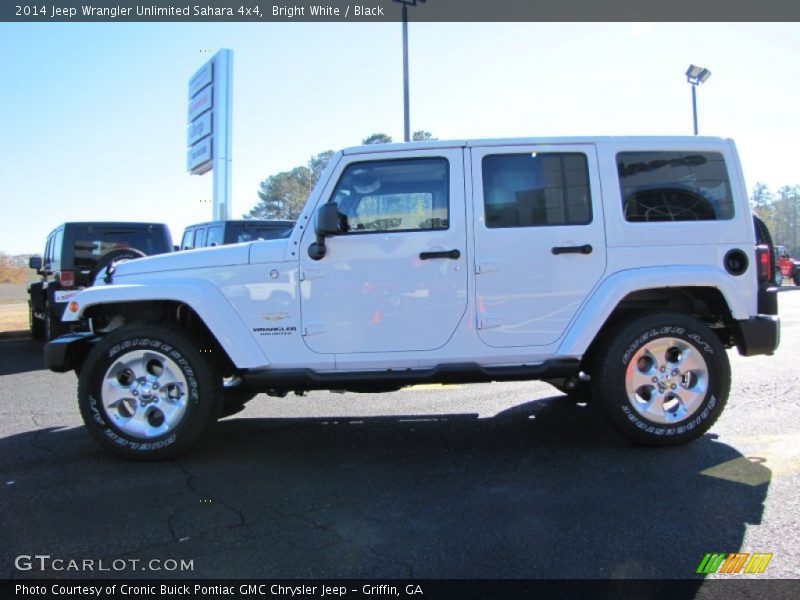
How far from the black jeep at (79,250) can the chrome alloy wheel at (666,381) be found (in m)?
7.57

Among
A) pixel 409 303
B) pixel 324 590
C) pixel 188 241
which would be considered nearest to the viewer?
pixel 324 590

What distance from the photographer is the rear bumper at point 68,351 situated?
4.48 metres

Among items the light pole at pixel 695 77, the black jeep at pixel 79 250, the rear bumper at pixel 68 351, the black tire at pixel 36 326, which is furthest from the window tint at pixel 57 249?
the light pole at pixel 695 77

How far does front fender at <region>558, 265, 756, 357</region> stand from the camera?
4301 mm

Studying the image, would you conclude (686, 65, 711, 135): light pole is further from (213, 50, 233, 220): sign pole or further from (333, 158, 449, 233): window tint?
(333, 158, 449, 233): window tint

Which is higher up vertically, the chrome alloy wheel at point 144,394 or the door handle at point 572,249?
the door handle at point 572,249

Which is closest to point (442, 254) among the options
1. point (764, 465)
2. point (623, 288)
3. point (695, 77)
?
point (623, 288)

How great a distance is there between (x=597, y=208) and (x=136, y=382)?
3525mm

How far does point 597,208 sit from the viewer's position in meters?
4.41

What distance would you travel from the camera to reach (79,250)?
32.0 feet

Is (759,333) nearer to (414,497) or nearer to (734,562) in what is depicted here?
(734,562)

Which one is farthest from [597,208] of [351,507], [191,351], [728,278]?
[191,351]

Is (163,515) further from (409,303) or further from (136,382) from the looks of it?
(409,303)

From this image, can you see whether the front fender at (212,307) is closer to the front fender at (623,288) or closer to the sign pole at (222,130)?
the front fender at (623,288)
